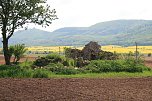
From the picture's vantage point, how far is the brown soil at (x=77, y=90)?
18.2 metres

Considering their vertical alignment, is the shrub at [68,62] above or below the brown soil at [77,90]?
above

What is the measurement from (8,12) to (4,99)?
21224mm

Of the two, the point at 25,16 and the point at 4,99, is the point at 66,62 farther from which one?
the point at 4,99

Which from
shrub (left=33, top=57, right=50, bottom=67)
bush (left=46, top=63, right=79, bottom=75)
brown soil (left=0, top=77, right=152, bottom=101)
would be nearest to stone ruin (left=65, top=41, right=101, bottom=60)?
shrub (left=33, top=57, right=50, bottom=67)

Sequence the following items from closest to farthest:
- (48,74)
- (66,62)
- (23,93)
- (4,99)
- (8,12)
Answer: (4,99)
(23,93)
(48,74)
(66,62)
(8,12)

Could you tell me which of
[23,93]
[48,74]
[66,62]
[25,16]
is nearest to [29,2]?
[25,16]

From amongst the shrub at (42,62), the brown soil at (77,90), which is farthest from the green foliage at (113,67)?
the brown soil at (77,90)

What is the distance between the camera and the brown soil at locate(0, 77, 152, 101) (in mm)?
18234

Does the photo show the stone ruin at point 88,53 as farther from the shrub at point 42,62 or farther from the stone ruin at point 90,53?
the shrub at point 42,62

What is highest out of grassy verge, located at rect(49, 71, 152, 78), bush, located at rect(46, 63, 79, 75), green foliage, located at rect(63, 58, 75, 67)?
green foliage, located at rect(63, 58, 75, 67)

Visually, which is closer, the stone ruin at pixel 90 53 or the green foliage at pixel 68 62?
the green foliage at pixel 68 62

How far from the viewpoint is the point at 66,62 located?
35250mm

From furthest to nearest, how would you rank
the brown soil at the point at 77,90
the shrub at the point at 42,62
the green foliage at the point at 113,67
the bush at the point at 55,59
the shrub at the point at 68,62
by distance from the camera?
the bush at the point at 55,59, the shrub at the point at 42,62, the shrub at the point at 68,62, the green foliage at the point at 113,67, the brown soil at the point at 77,90

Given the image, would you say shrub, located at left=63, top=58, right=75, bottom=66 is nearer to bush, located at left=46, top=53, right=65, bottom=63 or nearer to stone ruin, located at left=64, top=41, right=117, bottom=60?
bush, located at left=46, top=53, right=65, bottom=63
